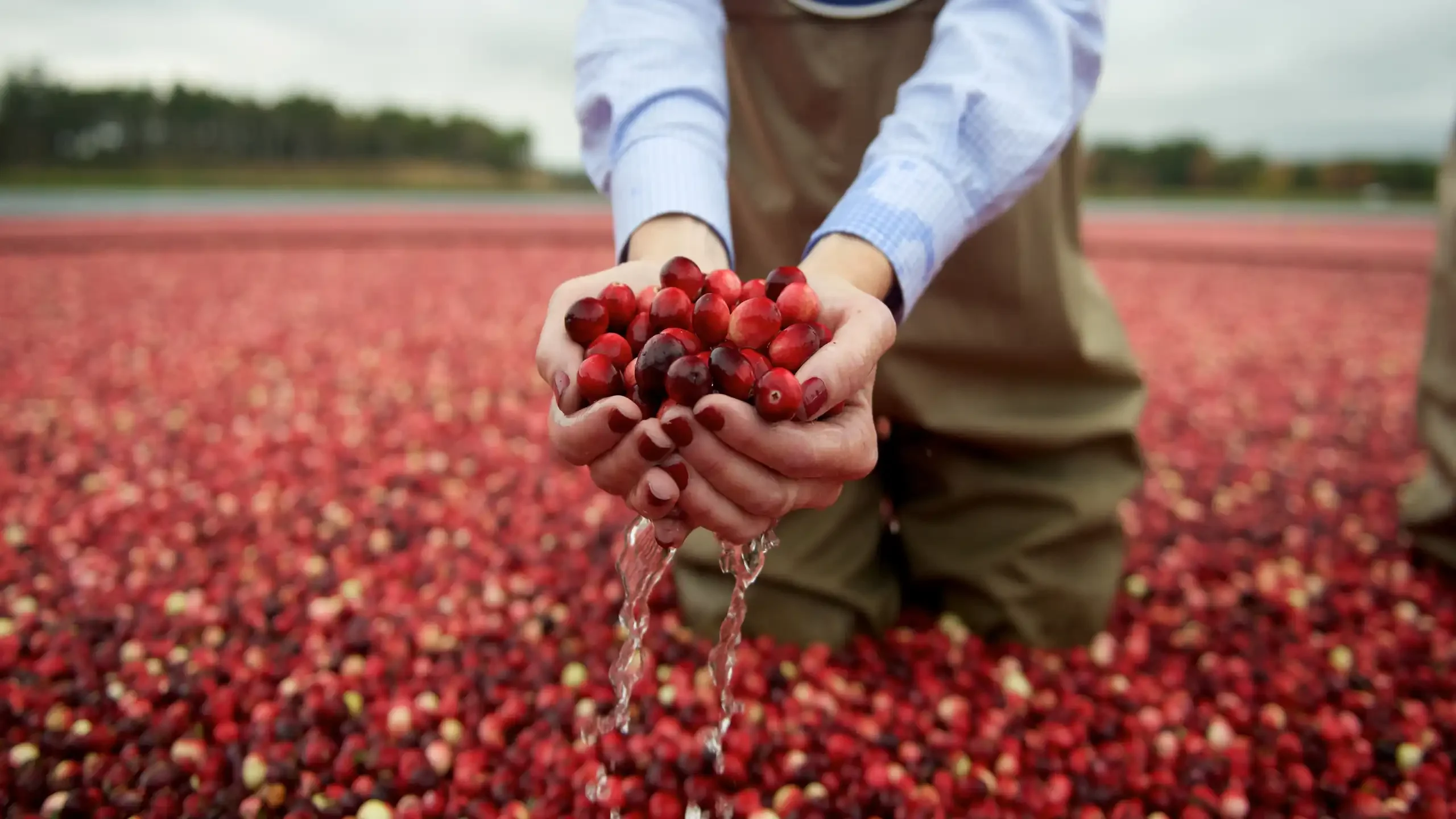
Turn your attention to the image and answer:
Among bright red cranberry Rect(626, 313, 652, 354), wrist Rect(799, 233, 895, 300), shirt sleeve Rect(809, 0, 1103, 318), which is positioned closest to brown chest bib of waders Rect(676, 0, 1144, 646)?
shirt sleeve Rect(809, 0, 1103, 318)

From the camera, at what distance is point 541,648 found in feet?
7.29

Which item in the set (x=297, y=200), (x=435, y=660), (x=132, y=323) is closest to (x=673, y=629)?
(x=435, y=660)

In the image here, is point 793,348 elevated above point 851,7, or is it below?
below

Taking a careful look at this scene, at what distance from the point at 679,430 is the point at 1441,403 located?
8.92 ft

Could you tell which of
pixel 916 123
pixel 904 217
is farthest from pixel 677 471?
pixel 916 123

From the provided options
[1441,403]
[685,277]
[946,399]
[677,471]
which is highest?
[685,277]

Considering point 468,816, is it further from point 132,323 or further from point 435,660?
point 132,323

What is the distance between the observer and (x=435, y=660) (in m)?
2.21

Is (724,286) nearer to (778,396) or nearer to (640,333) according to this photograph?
(640,333)

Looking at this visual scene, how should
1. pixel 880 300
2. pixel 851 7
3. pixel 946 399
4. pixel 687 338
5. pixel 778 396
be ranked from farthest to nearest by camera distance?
pixel 946 399 → pixel 851 7 → pixel 880 300 → pixel 687 338 → pixel 778 396

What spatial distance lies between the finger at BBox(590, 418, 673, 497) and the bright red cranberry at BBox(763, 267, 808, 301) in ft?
0.93

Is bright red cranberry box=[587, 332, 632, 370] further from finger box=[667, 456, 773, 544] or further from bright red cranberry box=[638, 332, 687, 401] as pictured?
finger box=[667, 456, 773, 544]

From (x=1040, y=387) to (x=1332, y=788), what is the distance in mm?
1013

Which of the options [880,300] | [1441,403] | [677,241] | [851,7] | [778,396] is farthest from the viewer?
[1441,403]
